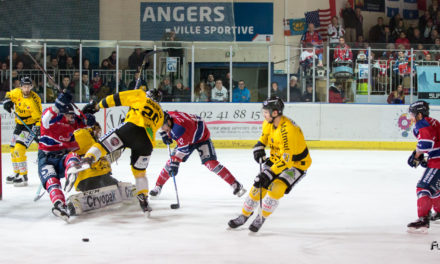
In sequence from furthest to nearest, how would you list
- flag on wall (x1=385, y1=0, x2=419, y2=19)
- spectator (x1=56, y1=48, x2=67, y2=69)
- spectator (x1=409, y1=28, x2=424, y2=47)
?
flag on wall (x1=385, y1=0, x2=419, y2=19) < spectator (x1=409, y1=28, x2=424, y2=47) < spectator (x1=56, y1=48, x2=67, y2=69)

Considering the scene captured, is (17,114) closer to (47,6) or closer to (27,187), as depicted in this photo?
(27,187)

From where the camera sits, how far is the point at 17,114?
752cm

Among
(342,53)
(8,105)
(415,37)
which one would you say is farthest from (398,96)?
(8,105)

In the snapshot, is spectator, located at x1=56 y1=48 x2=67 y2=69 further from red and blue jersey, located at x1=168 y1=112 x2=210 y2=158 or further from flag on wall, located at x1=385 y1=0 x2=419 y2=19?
flag on wall, located at x1=385 y1=0 x2=419 y2=19

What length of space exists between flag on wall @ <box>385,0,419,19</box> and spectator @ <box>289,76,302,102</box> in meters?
5.56

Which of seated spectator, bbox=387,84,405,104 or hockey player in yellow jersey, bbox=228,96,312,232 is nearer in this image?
hockey player in yellow jersey, bbox=228,96,312,232

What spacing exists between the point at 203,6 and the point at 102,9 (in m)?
2.36

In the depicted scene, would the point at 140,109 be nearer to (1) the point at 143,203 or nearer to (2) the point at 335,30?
(1) the point at 143,203

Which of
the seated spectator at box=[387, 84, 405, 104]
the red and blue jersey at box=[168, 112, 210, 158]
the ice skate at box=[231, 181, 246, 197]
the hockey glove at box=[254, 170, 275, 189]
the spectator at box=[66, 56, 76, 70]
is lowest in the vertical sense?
the ice skate at box=[231, 181, 246, 197]

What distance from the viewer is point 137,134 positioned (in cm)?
546

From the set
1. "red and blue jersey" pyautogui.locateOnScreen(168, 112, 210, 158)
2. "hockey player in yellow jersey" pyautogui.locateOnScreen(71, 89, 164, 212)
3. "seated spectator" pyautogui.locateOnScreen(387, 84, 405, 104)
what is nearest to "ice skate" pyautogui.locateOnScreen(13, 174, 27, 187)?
"red and blue jersey" pyautogui.locateOnScreen(168, 112, 210, 158)

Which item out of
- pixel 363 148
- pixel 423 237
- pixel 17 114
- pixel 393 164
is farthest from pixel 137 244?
pixel 363 148

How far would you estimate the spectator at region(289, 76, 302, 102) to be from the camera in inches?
448

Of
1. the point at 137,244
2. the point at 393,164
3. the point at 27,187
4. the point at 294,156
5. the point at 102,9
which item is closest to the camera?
the point at 137,244
